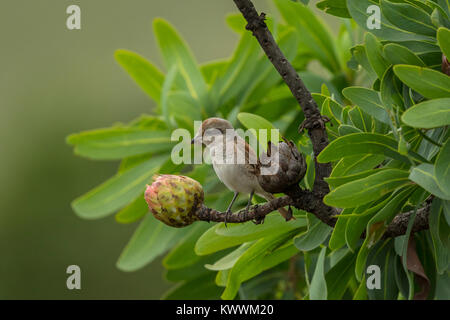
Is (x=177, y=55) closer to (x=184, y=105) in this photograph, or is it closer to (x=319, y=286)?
(x=184, y=105)

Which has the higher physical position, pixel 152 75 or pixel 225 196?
pixel 152 75

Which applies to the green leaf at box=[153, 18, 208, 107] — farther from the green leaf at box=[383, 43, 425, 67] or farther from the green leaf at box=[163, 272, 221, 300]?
the green leaf at box=[383, 43, 425, 67]

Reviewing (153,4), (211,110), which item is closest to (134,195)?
(211,110)

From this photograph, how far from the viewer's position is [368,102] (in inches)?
24.4

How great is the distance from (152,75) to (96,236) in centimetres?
214

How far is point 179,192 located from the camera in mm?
504

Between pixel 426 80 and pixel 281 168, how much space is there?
17 cm

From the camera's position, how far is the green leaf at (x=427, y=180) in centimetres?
54

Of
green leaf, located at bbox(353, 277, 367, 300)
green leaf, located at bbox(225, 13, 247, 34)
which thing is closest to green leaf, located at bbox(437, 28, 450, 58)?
green leaf, located at bbox(353, 277, 367, 300)

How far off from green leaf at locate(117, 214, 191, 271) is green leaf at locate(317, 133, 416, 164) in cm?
50

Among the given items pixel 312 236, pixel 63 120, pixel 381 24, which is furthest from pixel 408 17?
pixel 63 120

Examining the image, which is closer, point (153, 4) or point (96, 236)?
point (96, 236)

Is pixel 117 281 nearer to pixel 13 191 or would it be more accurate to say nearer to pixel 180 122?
pixel 13 191

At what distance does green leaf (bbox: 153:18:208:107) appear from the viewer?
1186mm
